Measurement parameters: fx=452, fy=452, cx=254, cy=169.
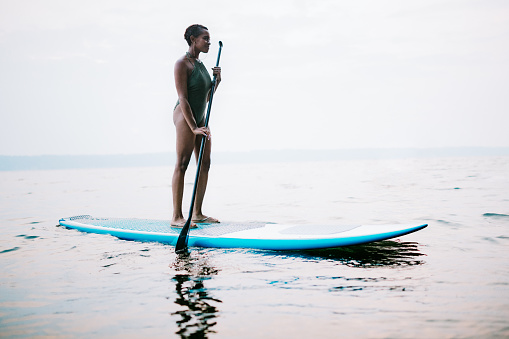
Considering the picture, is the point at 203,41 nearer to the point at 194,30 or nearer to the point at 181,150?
the point at 194,30

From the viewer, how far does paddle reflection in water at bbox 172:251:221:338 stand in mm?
2502

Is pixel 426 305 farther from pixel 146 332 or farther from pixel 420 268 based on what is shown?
pixel 146 332

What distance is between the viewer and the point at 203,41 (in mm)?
4895

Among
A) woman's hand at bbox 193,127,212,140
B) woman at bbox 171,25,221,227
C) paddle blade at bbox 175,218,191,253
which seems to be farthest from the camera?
woman at bbox 171,25,221,227

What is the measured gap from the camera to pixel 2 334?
99.2 inches

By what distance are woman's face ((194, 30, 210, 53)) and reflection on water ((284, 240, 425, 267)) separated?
2406 mm

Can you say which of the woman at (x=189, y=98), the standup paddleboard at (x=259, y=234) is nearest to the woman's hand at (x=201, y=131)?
the woman at (x=189, y=98)

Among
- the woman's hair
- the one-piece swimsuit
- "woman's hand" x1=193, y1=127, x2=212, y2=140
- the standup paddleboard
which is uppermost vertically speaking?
the woman's hair

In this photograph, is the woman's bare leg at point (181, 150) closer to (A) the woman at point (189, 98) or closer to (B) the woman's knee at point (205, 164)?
(A) the woman at point (189, 98)

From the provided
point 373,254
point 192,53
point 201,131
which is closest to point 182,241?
point 201,131

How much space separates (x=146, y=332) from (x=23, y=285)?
166 cm

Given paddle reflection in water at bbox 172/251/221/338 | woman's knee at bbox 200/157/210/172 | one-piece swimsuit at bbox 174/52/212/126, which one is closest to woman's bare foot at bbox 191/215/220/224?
woman's knee at bbox 200/157/210/172

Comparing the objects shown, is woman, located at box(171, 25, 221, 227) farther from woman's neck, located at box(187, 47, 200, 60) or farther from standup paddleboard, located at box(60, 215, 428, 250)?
standup paddleboard, located at box(60, 215, 428, 250)

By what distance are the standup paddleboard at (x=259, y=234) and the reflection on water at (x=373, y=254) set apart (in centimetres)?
12
